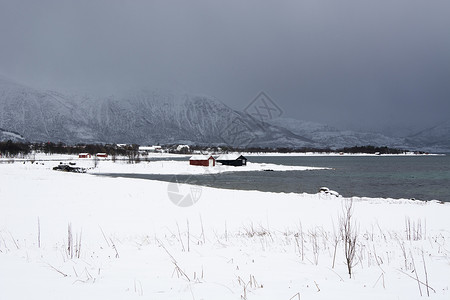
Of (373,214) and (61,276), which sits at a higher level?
(61,276)

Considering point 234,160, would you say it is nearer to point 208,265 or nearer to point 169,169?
point 169,169

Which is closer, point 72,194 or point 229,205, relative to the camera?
point 229,205

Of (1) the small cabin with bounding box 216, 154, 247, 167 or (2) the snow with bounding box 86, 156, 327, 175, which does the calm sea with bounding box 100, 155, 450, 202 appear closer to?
(2) the snow with bounding box 86, 156, 327, 175

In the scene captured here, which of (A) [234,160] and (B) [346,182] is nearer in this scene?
(B) [346,182]

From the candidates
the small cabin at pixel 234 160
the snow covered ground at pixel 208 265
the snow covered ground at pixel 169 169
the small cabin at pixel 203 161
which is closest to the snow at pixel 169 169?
the snow covered ground at pixel 169 169

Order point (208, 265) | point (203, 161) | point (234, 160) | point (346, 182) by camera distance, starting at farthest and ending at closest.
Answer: point (234, 160), point (203, 161), point (346, 182), point (208, 265)

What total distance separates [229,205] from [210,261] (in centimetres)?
1436

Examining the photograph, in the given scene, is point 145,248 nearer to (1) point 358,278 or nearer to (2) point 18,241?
(2) point 18,241

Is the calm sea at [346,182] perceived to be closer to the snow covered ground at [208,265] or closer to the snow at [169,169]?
the snow at [169,169]

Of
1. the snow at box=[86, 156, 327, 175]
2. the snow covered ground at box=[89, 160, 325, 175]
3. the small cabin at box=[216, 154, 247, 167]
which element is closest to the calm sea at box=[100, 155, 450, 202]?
the snow at box=[86, 156, 327, 175]

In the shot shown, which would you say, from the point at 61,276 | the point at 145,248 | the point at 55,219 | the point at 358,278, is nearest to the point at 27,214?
the point at 55,219

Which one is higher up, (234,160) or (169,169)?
(234,160)

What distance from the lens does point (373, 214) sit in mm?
18234

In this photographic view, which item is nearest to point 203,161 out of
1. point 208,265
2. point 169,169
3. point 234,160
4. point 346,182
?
point 234,160
